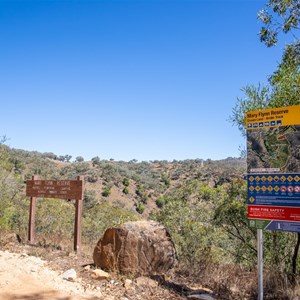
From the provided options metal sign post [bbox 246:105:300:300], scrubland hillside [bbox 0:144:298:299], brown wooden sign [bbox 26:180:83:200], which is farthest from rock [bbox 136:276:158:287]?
brown wooden sign [bbox 26:180:83:200]

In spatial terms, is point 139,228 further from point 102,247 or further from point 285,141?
point 285,141

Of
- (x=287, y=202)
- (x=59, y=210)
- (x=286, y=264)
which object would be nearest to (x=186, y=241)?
(x=286, y=264)

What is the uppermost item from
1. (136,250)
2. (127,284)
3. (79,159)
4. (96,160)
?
(79,159)

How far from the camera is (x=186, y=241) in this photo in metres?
9.53

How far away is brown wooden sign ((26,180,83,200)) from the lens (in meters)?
8.70

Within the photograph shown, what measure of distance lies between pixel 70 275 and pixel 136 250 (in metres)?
1.30

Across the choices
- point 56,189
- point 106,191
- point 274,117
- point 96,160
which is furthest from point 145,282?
point 96,160

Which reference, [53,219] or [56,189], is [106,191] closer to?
[53,219]

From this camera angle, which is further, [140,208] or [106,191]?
[106,191]

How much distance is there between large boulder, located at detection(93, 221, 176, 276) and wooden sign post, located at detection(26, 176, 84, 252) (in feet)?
5.61

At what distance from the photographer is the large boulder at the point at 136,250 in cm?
652

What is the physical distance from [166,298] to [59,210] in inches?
343

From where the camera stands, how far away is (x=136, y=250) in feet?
21.5

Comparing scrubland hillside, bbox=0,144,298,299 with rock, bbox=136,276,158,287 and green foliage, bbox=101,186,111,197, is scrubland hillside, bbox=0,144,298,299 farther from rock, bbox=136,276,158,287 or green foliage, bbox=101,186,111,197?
green foliage, bbox=101,186,111,197
